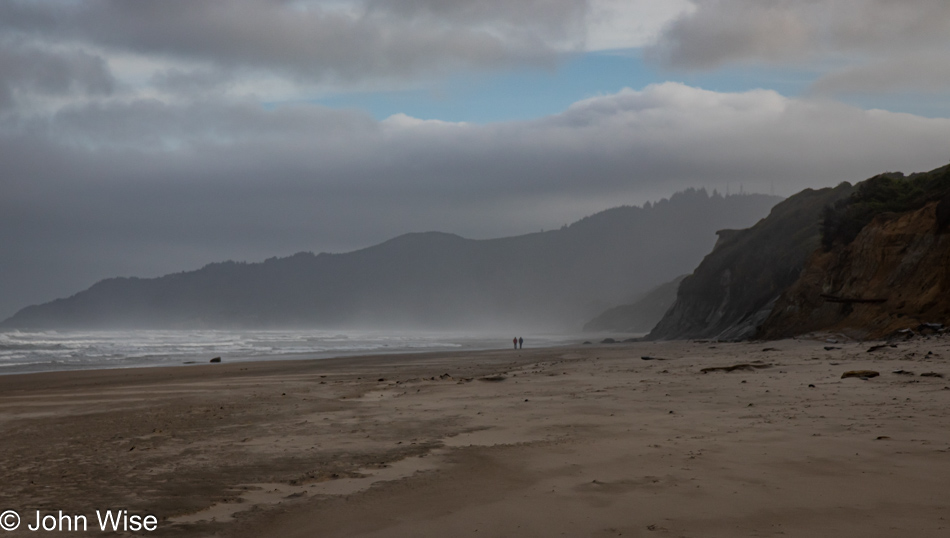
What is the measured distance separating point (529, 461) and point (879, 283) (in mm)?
22754

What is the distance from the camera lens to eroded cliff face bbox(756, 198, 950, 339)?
2036 centimetres

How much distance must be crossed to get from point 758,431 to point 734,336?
30.3m

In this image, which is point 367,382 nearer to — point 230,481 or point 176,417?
point 176,417

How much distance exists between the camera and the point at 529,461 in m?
6.04

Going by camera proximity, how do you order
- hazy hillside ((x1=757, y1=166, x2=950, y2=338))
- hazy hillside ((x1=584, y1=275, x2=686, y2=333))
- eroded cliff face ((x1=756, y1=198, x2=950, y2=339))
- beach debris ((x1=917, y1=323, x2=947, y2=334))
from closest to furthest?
beach debris ((x1=917, y1=323, x2=947, y2=334)), eroded cliff face ((x1=756, y1=198, x2=950, y2=339)), hazy hillside ((x1=757, y1=166, x2=950, y2=338)), hazy hillside ((x1=584, y1=275, x2=686, y2=333))

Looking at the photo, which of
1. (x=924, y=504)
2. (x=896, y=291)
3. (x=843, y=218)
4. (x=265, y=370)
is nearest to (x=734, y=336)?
(x=843, y=218)

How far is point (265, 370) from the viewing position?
23531 millimetres

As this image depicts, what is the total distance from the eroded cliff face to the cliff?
21.7 feet

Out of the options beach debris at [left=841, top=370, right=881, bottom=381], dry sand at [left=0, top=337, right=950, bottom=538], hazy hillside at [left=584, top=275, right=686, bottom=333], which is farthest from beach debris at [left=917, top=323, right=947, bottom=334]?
hazy hillside at [left=584, top=275, right=686, bottom=333]

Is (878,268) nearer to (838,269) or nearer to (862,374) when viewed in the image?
(838,269)

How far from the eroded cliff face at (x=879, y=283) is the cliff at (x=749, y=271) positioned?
6626 millimetres

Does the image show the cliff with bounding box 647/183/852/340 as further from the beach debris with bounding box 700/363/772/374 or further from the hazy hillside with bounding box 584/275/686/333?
the hazy hillside with bounding box 584/275/686/333

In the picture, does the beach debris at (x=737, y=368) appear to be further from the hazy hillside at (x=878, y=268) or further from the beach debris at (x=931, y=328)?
the hazy hillside at (x=878, y=268)

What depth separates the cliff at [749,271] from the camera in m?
39.5
